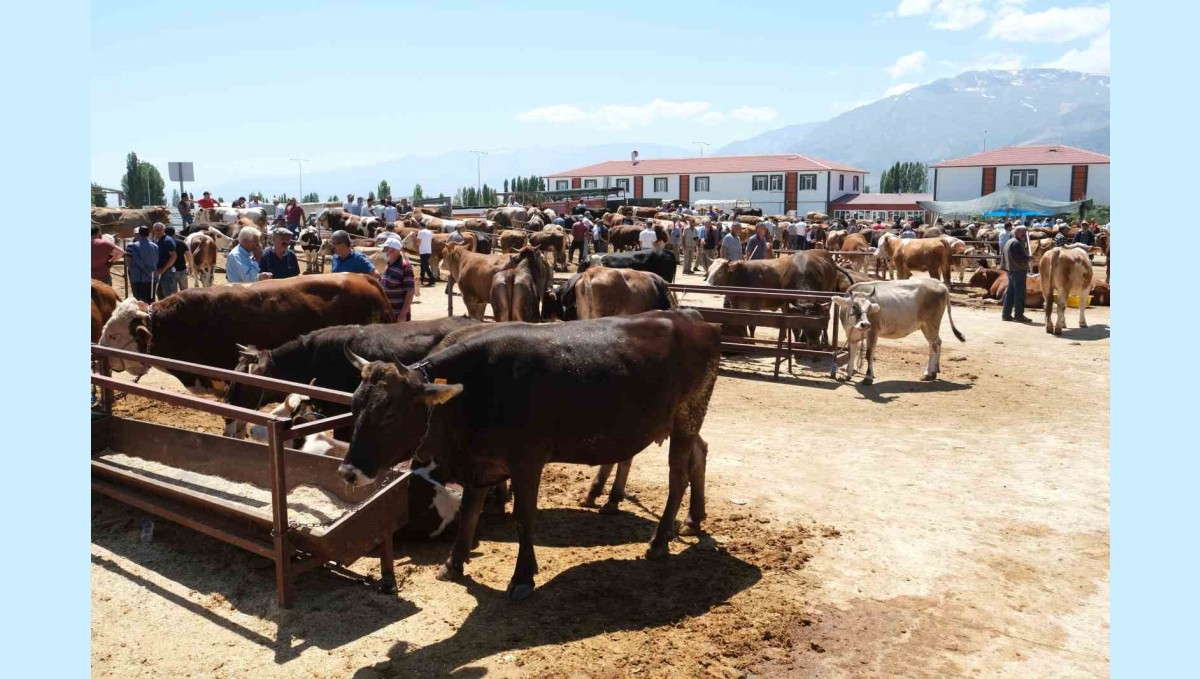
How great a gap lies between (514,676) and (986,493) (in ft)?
16.5

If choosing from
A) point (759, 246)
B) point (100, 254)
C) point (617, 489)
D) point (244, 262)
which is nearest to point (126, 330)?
point (244, 262)

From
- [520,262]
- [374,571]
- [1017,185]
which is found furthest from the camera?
[1017,185]

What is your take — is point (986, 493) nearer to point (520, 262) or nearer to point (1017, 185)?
point (520, 262)

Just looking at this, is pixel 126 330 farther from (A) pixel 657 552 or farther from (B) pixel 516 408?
(A) pixel 657 552

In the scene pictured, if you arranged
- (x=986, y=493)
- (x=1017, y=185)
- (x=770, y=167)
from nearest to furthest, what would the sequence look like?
(x=986, y=493) → (x=1017, y=185) → (x=770, y=167)

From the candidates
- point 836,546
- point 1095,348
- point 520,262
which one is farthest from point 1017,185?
point 836,546

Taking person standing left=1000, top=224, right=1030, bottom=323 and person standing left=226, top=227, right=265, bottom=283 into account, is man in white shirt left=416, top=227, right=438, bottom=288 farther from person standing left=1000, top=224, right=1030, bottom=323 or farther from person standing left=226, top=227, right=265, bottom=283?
person standing left=1000, top=224, right=1030, bottom=323

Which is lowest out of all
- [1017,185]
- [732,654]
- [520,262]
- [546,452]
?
[732,654]

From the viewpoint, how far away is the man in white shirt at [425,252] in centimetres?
2286

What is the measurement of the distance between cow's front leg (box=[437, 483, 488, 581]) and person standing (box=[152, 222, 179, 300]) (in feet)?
32.5

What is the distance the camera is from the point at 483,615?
5117 mm

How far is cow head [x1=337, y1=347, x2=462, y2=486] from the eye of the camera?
4.82 metres

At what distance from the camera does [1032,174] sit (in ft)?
220

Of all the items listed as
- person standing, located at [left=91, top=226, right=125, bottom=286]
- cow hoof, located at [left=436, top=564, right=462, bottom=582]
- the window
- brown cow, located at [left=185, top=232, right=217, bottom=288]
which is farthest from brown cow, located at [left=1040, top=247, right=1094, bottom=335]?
the window
